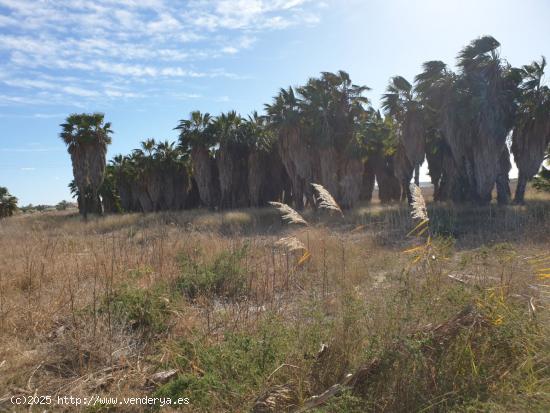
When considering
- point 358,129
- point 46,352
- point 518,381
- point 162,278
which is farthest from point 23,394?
point 358,129

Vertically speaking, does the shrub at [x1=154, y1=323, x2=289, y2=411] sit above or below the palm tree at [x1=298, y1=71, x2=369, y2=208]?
below

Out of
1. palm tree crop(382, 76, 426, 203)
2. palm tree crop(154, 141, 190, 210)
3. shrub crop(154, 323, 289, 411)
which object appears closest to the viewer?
shrub crop(154, 323, 289, 411)

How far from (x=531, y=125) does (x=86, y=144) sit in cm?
3462

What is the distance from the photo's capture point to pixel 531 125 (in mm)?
25594

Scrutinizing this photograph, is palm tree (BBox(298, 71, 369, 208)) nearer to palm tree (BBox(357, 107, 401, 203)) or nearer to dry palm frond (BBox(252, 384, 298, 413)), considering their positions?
palm tree (BBox(357, 107, 401, 203))

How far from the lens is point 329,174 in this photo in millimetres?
30688

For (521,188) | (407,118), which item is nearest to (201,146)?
(407,118)

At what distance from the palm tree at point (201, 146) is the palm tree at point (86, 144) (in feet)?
22.9

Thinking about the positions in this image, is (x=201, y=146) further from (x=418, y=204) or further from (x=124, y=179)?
(x=418, y=204)

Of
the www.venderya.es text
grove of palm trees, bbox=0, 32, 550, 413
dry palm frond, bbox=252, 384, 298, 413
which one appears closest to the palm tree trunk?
grove of palm trees, bbox=0, 32, 550, 413

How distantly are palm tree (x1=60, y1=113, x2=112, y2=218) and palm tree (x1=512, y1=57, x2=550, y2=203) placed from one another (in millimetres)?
33051

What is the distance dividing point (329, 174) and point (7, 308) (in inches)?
1064

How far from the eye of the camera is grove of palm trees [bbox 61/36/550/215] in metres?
25.5

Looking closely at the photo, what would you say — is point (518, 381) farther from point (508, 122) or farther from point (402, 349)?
point (508, 122)
